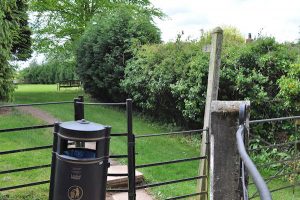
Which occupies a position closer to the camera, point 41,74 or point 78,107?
point 78,107

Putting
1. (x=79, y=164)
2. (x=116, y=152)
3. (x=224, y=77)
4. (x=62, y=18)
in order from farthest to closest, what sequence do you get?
(x=62, y=18) → (x=224, y=77) → (x=116, y=152) → (x=79, y=164)

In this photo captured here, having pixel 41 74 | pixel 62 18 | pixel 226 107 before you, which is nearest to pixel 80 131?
pixel 226 107

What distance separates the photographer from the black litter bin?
3.32 metres

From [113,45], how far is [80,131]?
12.4 m

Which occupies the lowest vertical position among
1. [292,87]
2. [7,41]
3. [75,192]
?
[75,192]

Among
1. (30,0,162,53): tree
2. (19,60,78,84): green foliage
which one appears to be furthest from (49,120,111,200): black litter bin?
(19,60,78,84): green foliage

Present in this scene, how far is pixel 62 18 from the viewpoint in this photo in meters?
24.9

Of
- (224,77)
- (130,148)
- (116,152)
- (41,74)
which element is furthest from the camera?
(41,74)

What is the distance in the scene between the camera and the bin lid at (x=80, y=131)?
Result: 336 cm

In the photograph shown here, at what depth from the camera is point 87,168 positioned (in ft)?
10.9

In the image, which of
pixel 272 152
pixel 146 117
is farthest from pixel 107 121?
pixel 272 152

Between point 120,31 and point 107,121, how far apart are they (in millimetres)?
4851

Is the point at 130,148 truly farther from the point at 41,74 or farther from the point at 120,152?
the point at 41,74

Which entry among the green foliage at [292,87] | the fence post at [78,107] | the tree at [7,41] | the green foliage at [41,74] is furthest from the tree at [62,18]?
the fence post at [78,107]
